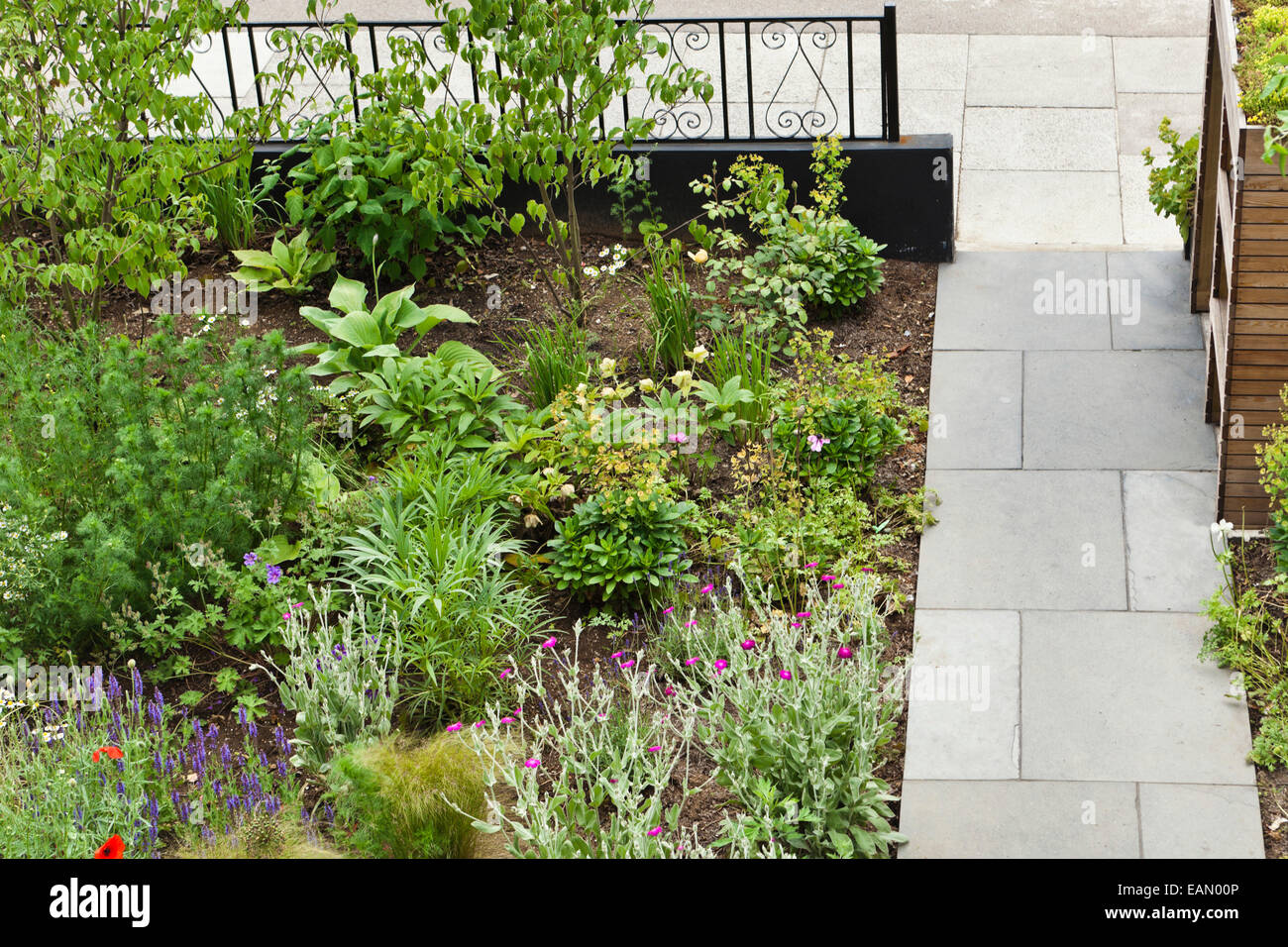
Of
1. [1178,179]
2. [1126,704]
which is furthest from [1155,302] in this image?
[1126,704]

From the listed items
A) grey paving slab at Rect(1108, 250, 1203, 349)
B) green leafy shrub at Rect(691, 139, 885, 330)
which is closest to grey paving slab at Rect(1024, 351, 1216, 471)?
grey paving slab at Rect(1108, 250, 1203, 349)

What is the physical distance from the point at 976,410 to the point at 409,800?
12.0 feet

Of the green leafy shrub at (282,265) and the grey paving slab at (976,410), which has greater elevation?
the green leafy shrub at (282,265)

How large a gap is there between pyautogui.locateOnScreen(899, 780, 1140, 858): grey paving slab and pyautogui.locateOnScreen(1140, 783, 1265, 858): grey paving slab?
0.05 meters

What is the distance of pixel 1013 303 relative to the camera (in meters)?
7.48

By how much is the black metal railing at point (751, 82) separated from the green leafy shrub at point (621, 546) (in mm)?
3295

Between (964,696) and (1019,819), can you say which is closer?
(1019,819)

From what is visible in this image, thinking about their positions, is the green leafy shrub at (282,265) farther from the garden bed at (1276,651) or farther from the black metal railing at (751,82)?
the garden bed at (1276,651)

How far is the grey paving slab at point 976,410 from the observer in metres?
6.46

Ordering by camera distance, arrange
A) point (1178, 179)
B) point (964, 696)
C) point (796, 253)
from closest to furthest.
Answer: point (964, 696) < point (1178, 179) < point (796, 253)

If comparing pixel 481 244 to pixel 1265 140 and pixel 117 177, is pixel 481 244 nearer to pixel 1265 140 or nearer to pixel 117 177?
pixel 117 177

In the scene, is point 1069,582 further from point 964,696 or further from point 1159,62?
point 1159,62

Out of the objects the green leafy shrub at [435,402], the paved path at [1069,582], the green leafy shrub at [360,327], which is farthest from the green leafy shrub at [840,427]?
the green leafy shrub at [360,327]

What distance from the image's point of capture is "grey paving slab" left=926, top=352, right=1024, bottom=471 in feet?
21.2
